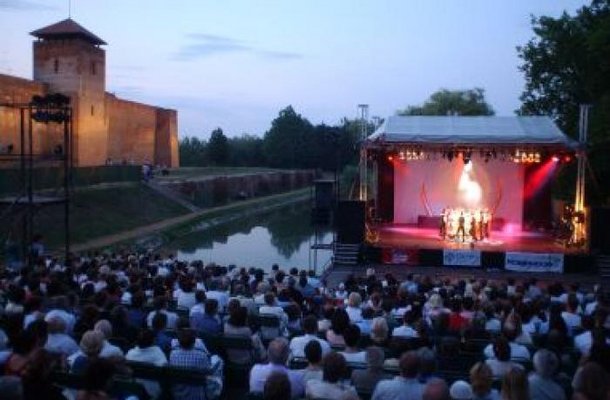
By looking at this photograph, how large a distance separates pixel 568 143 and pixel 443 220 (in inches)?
159

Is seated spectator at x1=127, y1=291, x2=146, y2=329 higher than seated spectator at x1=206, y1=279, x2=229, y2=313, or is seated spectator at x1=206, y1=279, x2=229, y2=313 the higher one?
seated spectator at x1=127, y1=291, x2=146, y2=329

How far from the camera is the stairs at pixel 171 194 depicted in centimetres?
4025

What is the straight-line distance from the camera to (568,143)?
1938 cm

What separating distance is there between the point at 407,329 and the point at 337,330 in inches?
30.9

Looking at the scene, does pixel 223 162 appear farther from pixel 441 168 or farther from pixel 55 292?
pixel 55 292

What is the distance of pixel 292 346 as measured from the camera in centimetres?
623

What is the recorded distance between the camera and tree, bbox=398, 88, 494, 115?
2267 inches

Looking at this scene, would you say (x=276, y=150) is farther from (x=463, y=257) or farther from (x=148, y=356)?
(x=148, y=356)

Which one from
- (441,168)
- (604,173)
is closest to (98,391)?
(441,168)

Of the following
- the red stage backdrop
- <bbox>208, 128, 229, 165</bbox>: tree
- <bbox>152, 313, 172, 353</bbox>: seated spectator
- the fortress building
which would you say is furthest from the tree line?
<bbox>152, 313, 172, 353</bbox>: seated spectator

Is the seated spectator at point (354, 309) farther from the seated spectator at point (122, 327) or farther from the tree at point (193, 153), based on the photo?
the tree at point (193, 153)

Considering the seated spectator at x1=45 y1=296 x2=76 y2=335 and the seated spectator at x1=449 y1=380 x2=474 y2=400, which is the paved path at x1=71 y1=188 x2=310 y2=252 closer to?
the seated spectator at x1=45 y1=296 x2=76 y2=335

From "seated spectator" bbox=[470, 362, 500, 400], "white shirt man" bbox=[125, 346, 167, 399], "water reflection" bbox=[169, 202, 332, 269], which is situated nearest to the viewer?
"seated spectator" bbox=[470, 362, 500, 400]

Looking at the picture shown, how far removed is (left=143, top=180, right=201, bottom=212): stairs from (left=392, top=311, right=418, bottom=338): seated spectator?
112 ft
